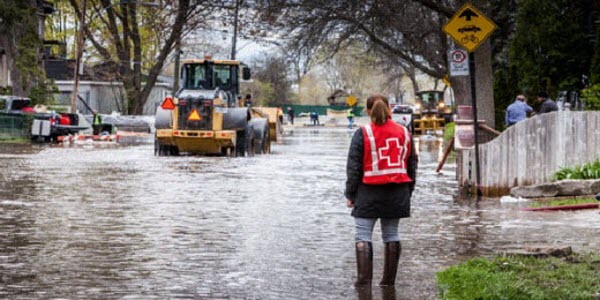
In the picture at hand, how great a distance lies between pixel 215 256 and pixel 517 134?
847cm

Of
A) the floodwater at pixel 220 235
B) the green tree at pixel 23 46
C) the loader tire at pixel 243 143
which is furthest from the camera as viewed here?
the green tree at pixel 23 46

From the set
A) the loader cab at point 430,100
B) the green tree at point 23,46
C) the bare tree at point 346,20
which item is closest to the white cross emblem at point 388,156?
the bare tree at point 346,20

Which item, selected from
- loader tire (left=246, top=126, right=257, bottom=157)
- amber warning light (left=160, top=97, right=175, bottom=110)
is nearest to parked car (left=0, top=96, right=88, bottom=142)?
loader tire (left=246, top=126, right=257, bottom=157)

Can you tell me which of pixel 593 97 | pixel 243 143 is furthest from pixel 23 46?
pixel 593 97

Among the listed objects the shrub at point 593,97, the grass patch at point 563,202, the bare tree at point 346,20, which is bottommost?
the grass patch at point 563,202

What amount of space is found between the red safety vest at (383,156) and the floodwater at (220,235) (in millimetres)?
935

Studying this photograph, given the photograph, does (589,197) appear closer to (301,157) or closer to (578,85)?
(578,85)

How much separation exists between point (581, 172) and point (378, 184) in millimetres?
9110

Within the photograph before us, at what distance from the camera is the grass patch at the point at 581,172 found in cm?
1831

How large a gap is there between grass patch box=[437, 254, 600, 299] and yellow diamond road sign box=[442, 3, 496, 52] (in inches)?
391

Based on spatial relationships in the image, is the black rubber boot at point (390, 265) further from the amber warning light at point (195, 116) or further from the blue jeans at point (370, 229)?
the amber warning light at point (195, 116)

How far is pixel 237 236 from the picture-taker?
554 inches

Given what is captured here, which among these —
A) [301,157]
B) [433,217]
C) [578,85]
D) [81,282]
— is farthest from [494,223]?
A: [301,157]

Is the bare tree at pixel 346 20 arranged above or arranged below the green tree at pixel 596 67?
above
